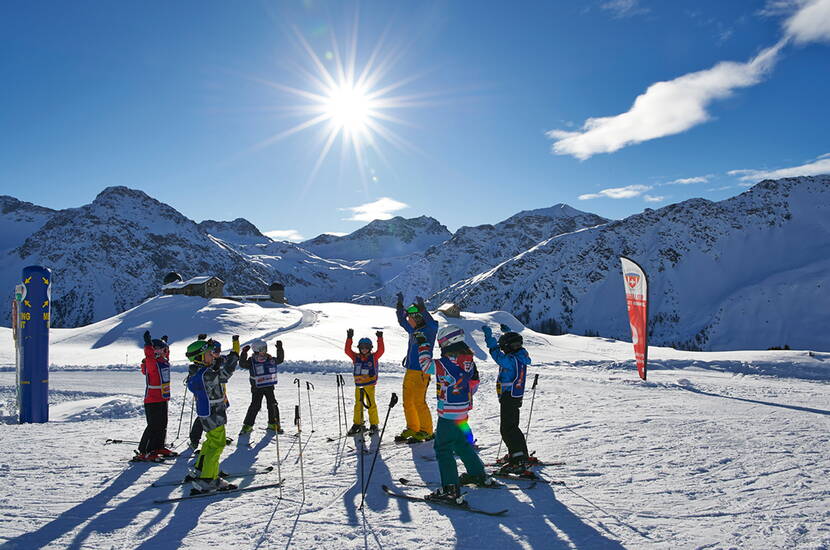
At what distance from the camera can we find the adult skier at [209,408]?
20.2ft

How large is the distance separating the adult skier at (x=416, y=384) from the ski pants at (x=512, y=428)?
201 cm

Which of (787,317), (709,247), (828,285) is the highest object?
(709,247)

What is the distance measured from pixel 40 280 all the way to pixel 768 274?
414 feet

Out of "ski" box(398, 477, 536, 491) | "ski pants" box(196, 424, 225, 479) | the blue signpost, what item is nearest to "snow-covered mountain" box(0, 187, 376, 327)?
the blue signpost

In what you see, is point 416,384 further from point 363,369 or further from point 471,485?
point 471,485

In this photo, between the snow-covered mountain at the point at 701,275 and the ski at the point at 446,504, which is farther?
the snow-covered mountain at the point at 701,275

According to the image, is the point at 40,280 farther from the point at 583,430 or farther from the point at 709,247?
the point at 709,247

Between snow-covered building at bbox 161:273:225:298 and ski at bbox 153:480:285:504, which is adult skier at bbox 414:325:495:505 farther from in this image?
snow-covered building at bbox 161:273:225:298

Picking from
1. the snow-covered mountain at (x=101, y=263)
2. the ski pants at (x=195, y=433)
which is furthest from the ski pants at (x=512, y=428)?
the snow-covered mountain at (x=101, y=263)

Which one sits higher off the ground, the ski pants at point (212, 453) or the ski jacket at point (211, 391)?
the ski jacket at point (211, 391)

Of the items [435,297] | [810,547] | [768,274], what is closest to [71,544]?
[810,547]

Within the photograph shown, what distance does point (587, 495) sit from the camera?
19.1ft

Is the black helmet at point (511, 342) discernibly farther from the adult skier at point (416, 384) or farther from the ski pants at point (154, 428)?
the ski pants at point (154, 428)

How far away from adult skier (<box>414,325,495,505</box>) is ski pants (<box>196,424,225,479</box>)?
9.53 ft
